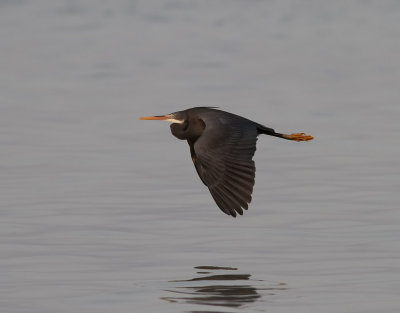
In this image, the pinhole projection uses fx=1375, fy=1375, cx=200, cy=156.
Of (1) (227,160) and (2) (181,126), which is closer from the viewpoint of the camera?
(1) (227,160)

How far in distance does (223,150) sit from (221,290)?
1.86 m

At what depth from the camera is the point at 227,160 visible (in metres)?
11.5

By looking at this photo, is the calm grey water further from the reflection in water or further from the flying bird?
the flying bird

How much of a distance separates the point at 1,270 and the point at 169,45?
1366 cm

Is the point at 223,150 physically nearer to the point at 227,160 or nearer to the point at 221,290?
the point at 227,160

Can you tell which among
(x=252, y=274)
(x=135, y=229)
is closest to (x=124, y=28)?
(x=135, y=229)

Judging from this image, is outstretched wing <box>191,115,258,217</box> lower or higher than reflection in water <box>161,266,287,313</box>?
higher

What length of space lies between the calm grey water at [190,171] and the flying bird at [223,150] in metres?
0.45

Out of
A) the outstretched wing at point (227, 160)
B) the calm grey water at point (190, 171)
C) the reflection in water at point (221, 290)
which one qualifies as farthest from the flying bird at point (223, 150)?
the reflection in water at point (221, 290)

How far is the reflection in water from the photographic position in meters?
9.66

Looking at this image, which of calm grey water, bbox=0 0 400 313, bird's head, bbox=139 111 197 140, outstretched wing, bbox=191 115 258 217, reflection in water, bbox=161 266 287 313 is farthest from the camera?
bird's head, bbox=139 111 197 140

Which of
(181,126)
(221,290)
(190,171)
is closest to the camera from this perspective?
(221,290)

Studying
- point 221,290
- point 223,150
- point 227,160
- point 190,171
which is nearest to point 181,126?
point 223,150

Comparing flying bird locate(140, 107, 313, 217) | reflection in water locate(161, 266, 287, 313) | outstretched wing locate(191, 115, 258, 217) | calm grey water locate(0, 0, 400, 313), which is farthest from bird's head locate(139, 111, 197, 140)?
reflection in water locate(161, 266, 287, 313)
